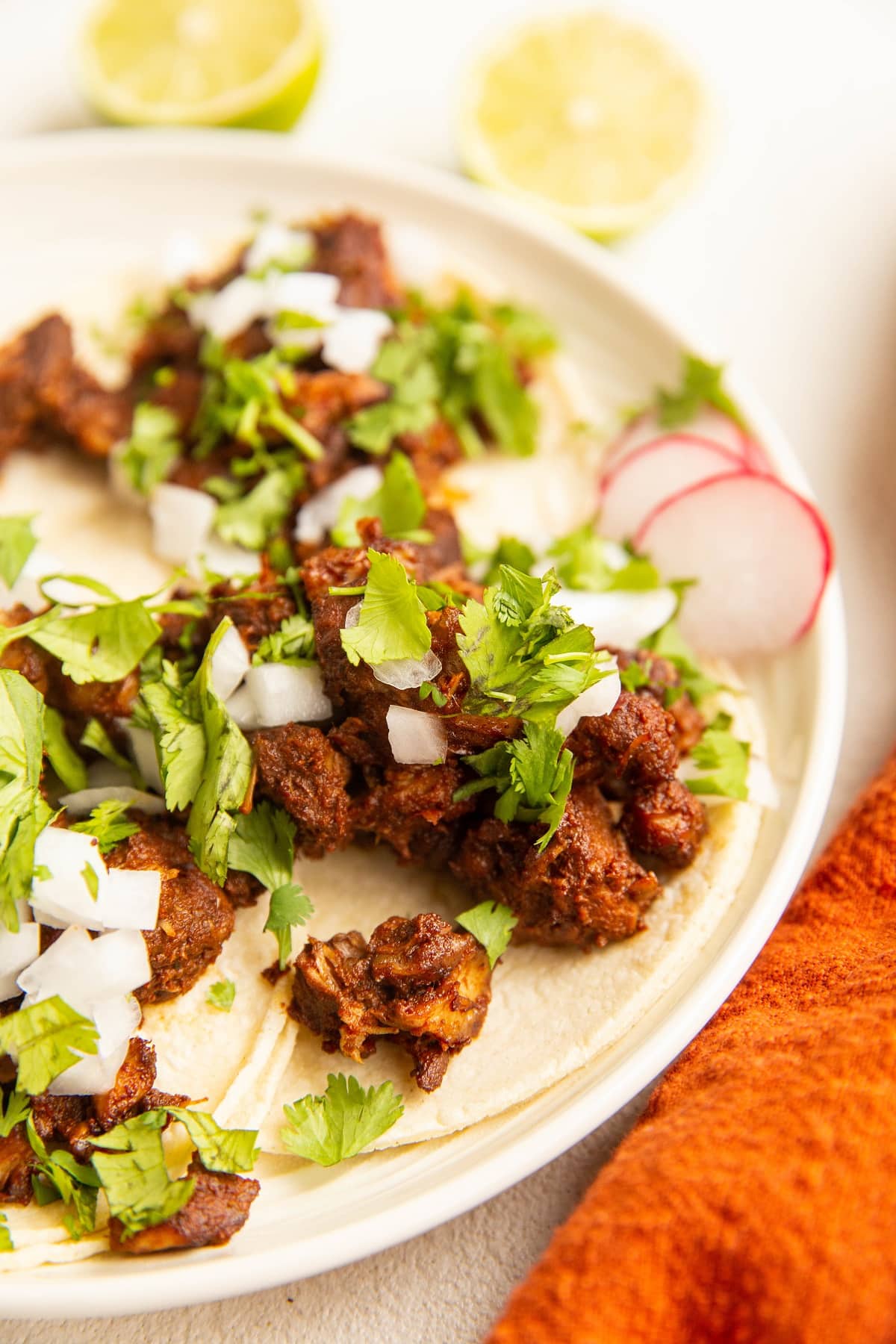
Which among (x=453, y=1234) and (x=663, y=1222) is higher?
(x=663, y=1222)

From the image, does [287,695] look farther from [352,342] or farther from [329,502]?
[352,342]

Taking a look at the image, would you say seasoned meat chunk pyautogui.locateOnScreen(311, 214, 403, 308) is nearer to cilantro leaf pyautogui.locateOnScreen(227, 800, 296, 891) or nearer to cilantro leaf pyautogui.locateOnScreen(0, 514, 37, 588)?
cilantro leaf pyautogui.locateOnScreen(0, 514, 37, 588)

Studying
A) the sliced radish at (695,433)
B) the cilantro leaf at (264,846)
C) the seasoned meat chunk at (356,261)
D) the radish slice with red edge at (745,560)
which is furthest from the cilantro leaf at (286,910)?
the seasoned meat chunk at (356,261)

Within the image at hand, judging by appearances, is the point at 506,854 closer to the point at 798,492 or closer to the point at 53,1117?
the point at 53,1117

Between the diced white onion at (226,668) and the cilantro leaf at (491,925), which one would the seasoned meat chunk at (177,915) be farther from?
the cilantro leaf at (491,925)

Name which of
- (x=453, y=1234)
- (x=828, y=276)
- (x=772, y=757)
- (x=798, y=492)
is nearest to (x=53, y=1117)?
(x=453, y=1234)

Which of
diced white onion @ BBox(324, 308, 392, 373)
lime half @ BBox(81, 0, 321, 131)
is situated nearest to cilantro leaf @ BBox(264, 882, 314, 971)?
diced white onion @ BBox(324, 308, 392, 373)
